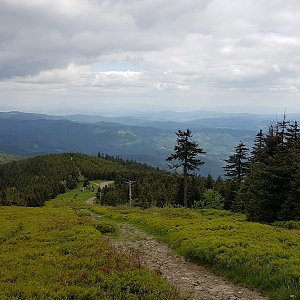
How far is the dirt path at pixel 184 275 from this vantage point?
472 inches

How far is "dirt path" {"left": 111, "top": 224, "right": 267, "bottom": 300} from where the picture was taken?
1200 cm

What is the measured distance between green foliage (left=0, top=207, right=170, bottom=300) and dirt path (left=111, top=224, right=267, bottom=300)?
1.33 meters

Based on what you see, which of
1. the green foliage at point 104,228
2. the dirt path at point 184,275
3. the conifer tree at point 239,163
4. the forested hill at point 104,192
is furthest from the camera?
the forested hill at point 104,192

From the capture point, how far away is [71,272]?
1280 cm

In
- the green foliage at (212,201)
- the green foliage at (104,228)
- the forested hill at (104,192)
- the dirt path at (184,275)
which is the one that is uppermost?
the dirt path at (184,275)

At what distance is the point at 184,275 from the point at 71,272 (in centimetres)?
476

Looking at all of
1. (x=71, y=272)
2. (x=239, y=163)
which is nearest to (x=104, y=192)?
(x=239, y=163)

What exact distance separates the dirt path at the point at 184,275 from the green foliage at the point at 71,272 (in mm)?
1328

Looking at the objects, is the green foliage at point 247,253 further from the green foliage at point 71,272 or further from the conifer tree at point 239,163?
the conifer tree at point 239,163

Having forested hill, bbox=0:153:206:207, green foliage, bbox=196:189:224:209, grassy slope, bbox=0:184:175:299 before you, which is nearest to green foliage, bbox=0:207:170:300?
grassy slope, bbox=0:184:175:299

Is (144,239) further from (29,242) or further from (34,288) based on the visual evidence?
(34,288)

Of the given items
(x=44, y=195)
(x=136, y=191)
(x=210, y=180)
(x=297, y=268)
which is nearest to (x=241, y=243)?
(x=297, y=268)

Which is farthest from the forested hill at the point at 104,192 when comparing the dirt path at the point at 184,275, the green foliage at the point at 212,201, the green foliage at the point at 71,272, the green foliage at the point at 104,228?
the green foliage at the point at 71,272

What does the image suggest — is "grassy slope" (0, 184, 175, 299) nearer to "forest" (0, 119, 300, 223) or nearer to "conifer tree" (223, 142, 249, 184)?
"forest" (0, 119, 300, 223)
